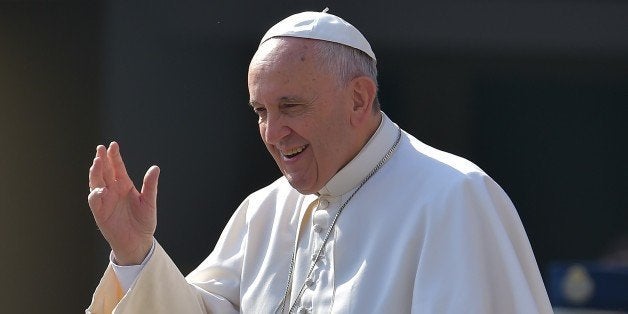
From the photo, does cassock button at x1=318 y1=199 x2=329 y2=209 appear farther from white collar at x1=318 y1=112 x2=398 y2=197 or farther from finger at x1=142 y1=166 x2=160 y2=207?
finger at x1=142 y1=166 x2=160 y2=207

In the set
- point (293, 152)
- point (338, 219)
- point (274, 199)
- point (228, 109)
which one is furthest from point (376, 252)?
point (228, 109)

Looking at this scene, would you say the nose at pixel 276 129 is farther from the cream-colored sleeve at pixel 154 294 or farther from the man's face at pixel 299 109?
the cream-colored sleeve at pixel 154 294

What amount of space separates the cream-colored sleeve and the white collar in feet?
1.58

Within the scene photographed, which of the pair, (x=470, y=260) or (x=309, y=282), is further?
(x=309, y=282)

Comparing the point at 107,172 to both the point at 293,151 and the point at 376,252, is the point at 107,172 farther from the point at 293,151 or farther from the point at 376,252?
the point at 376,252

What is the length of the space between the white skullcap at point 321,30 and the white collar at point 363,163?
0.22m

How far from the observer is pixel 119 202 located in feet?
12.1

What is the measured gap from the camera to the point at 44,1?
6.11m

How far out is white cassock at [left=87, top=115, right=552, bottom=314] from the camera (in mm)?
3438

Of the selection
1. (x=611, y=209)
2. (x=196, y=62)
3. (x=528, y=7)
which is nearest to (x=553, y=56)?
(x=528, y=7)

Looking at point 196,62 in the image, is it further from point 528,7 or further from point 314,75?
point 314,75

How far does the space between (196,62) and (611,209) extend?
1901 mm

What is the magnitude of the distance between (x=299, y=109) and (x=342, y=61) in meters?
0.19

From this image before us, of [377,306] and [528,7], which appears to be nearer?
[377,306]
